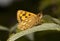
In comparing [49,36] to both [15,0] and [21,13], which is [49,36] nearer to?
[21,13]

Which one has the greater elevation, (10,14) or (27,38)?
(27,38)

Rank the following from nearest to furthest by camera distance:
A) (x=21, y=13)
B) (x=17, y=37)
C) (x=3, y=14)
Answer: (x=17, y=37)
(x=21, y=13)
(x=3, y=14)

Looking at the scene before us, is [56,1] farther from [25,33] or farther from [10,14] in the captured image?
[25,33]

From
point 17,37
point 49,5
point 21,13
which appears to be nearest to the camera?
point 17,37

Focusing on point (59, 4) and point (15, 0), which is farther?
point (15, 0)

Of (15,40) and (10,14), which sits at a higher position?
(15,40)

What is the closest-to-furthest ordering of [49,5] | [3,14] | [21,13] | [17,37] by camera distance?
[17,37] < [21,13] < [3,14] < [49,5]

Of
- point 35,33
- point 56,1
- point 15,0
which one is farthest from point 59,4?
Answer: point 35,33

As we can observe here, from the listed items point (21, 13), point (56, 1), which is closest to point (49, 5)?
point (56, 1)

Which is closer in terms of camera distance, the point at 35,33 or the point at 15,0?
the point at 35,33
